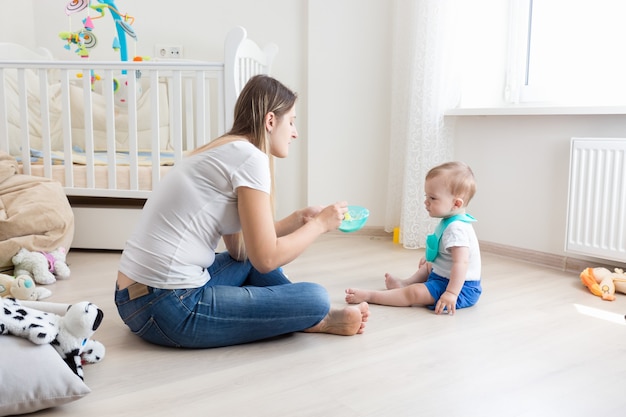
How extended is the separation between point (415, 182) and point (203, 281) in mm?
1437

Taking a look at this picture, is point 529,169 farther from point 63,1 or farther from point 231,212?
point 63,1

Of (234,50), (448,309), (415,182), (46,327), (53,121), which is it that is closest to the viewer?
(46,327)

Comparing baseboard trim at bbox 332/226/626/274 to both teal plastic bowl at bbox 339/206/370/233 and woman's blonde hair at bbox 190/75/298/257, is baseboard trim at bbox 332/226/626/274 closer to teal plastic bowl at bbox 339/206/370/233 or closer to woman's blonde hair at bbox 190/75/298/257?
teal plastic bowl at bbox 339/206/370/233

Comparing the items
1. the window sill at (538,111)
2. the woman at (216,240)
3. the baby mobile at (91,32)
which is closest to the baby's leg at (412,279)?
the woman at (216,240)

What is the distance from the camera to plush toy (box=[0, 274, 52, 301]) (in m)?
1.84

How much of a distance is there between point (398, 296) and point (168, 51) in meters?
1.96

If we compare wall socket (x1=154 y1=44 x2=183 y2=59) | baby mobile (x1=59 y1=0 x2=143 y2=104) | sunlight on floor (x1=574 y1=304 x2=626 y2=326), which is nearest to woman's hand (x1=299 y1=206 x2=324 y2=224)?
sunlight on floor (x1=574 y1=304 x2=626 y2=326)

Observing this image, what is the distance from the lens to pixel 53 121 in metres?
2.91

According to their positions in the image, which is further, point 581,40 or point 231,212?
point 581,40

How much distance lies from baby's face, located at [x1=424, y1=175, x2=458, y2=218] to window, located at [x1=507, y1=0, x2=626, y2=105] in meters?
0.96

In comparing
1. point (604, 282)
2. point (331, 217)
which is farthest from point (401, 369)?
point (604, 282)

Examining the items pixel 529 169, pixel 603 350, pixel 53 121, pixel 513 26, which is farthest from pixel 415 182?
pixel 53 121

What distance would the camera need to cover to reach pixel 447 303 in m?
1.74

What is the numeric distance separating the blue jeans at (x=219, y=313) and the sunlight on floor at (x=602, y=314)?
804mm
